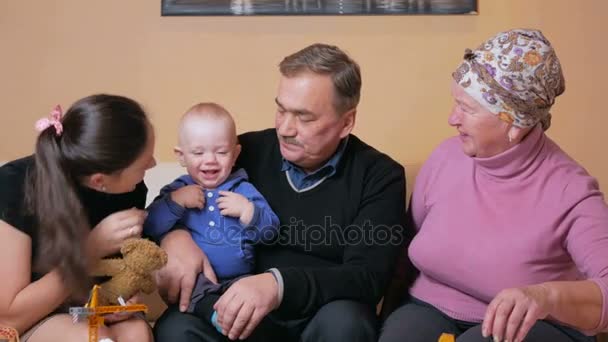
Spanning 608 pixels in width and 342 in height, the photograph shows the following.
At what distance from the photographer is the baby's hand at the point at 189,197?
2066 millimetres

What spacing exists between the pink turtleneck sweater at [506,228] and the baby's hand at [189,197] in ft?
1.81

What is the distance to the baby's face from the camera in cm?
207

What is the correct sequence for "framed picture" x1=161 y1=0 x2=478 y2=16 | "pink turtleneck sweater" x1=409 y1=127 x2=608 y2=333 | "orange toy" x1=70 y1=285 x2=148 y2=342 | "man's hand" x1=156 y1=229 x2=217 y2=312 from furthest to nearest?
"framed picture" x1=161 y1=0 x2=478 y2=16 → "man's hand" x1=156 y1=229 x2=217 y2=312 → "pink turtleneck sweater" x1=409 y1=127 x2=608 y2=333 → "orange toy" x1=70 y1=285 x2=148 y2=342

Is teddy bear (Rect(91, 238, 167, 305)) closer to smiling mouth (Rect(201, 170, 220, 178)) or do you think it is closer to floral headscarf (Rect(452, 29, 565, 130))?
smiling mouth (Rect(201, 170, 220, 178))

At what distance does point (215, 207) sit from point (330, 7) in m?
0.96

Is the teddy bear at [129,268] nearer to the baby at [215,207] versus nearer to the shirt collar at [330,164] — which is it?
the baby at [215,207]

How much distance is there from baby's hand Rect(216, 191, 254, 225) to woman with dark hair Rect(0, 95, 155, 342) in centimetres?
27

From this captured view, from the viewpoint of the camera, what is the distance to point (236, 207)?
6.74 feet

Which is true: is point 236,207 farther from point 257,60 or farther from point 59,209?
point 257,60

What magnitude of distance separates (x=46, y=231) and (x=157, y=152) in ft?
3.42

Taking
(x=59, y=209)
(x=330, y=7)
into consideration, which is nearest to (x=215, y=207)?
(x=59, y=209)

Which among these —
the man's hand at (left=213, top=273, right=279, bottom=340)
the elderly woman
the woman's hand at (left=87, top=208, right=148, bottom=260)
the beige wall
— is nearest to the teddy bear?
the woman's hand at (left=87, top=208, right=148, bottom=260)

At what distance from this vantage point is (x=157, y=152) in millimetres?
2838

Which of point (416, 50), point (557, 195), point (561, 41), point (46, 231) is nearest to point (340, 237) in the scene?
point (557, 195)
